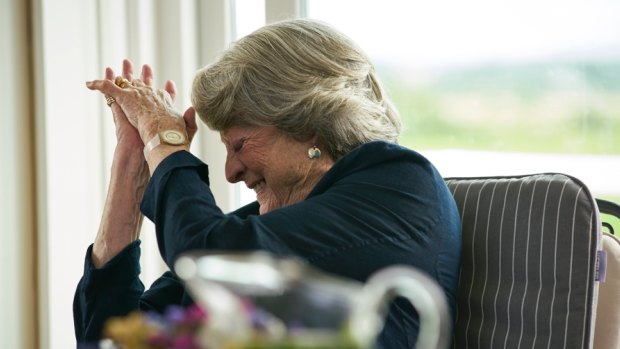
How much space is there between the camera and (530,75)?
2.12m

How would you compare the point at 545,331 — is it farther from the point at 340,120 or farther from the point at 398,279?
the point at 398,279

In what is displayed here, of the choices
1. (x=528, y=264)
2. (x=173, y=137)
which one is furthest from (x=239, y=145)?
(x=528, y=264)

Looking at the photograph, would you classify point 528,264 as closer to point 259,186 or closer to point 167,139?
point 259,186

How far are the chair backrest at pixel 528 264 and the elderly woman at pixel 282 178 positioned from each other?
7 centimetres

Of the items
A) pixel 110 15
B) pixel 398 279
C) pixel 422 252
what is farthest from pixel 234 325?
pixel 110 15

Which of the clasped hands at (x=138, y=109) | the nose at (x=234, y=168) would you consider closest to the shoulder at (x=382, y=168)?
the nose at (x=234, y=168)

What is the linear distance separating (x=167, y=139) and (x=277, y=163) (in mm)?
211

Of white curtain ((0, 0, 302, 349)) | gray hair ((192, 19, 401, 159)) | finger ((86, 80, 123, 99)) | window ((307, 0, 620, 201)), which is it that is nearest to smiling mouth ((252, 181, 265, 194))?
gray hair ((192, 19, 401, 159))

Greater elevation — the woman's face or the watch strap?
the watch strap

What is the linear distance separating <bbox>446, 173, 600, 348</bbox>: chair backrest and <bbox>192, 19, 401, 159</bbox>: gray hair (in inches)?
10.4

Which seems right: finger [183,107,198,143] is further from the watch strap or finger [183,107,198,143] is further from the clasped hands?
the watch strap

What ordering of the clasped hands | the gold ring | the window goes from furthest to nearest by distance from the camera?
the window, the gold ring, the clasped hands

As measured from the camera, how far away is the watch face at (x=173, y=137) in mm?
1654

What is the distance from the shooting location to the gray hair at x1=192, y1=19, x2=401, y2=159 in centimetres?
168
